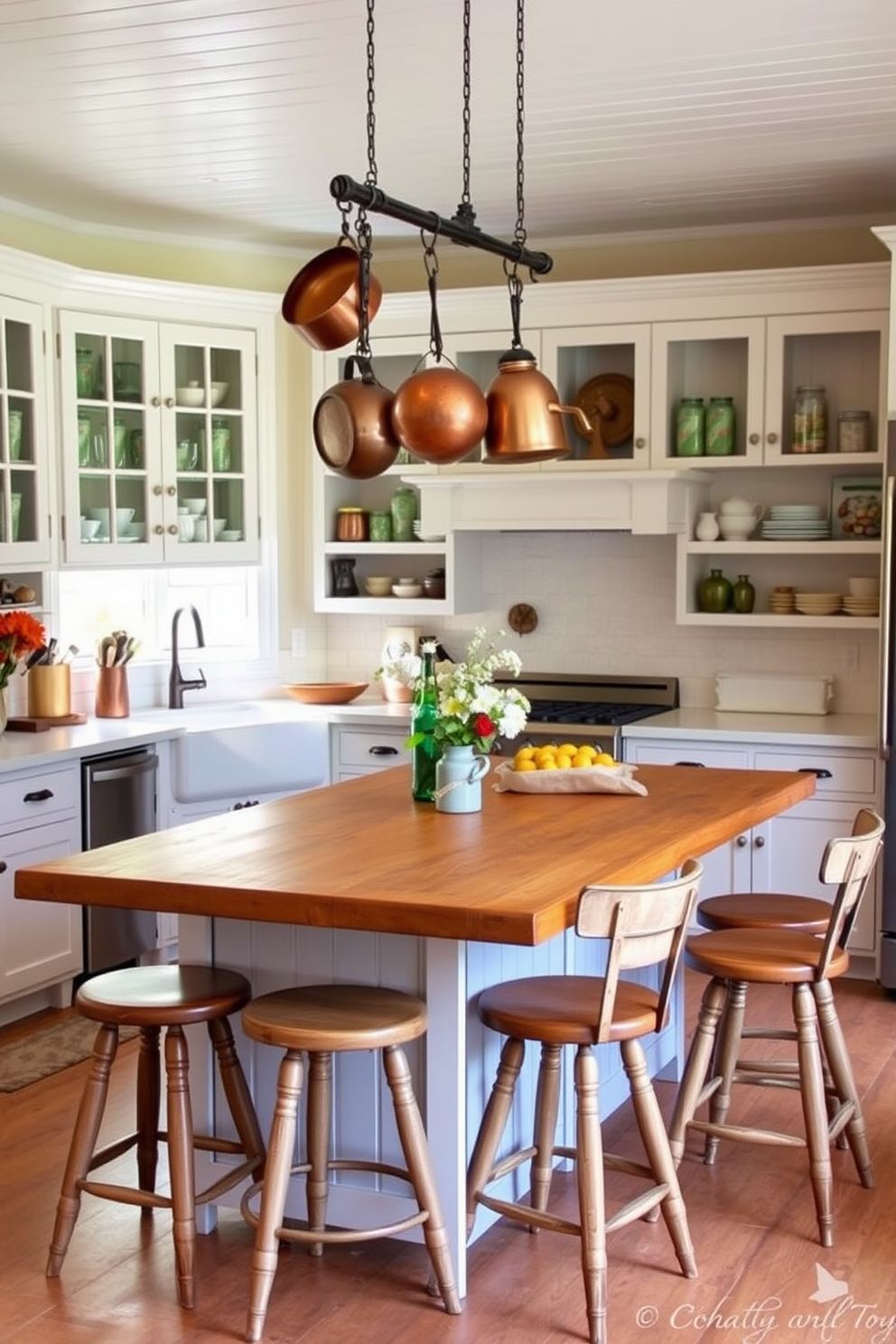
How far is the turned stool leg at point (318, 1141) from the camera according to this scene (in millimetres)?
Result: 3340

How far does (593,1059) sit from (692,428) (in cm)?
356

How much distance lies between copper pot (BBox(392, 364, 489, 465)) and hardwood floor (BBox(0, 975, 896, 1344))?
5.64 feet

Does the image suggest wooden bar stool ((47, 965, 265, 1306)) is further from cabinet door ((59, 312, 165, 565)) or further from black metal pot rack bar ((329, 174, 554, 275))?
cabinet door ((59, 312, 165, 565))

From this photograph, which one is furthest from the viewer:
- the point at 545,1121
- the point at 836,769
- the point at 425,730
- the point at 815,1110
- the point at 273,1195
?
the point at 836,769

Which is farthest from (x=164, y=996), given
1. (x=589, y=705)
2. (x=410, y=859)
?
(x=589, y=705)

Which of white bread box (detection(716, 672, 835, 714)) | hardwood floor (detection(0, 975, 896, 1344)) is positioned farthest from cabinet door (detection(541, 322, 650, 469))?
hardwood floor (detection(0, 975, 896, 1344))

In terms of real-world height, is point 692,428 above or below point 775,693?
above

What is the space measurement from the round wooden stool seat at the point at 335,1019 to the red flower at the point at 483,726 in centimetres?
74

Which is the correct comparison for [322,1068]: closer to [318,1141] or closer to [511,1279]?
[318,1141]

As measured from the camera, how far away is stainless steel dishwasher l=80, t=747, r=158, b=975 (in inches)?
215

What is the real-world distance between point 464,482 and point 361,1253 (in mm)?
3643

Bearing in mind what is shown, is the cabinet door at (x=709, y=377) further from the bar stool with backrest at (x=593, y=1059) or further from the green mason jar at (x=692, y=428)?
the bar stool with backrest at (x=593, y=1059)

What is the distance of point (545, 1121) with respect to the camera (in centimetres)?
348

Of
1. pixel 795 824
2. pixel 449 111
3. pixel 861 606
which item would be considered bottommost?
pixel 795 824
